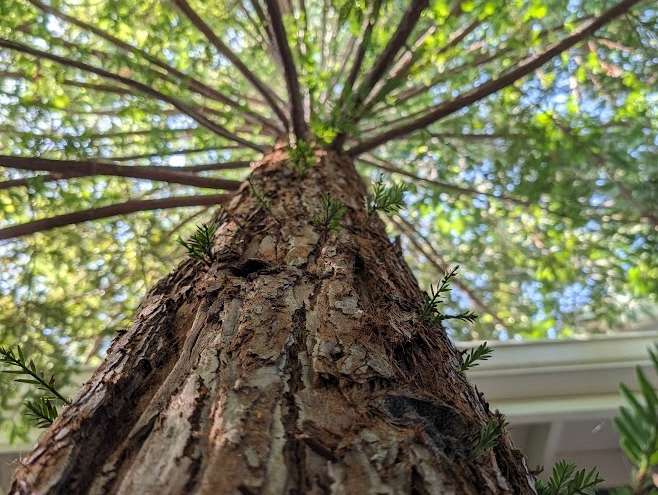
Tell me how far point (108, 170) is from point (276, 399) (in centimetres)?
184

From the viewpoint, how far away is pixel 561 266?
14.6ft

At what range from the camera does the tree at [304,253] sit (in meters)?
0.81

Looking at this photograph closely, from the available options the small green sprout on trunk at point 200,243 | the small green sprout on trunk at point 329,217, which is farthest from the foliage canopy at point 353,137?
the small green sprout on trunk at point 200,243

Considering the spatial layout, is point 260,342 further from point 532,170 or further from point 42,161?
point 532,170

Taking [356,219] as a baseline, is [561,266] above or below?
above

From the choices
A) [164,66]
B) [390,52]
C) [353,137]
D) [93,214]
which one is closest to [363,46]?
[390,52]

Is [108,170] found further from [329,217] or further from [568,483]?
[568,483]

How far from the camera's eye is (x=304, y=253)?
1490mm

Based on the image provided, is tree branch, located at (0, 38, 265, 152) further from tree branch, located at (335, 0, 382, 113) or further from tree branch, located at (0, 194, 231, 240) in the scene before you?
tree branch, located at (335, 0, 382, 113)

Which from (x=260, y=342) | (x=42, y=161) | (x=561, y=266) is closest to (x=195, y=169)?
(x=42, y=161)

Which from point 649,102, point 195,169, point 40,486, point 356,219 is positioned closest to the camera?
point 40,486

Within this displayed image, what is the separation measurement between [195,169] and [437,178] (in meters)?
2.38

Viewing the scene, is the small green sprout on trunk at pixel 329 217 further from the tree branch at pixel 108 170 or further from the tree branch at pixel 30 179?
the tree branch at pixel 30 179

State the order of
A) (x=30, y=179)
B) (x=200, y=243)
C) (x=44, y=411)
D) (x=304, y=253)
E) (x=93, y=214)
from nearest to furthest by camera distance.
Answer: (x=44, y=411) → (x=200, y=243) → (x=304, y=253) → (x=93, y=214) → (x=30, y=179)
